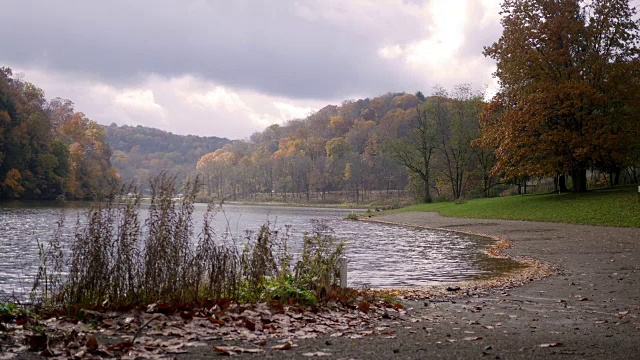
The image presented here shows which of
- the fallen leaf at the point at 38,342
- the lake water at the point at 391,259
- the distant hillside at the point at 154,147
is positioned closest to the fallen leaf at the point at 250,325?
the fallen leaf at the point at 38,342

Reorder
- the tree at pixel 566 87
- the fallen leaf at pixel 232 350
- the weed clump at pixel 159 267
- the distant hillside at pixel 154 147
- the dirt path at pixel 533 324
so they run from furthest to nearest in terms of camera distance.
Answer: the distant hillside at pixel 154 147, the tree at pixel 566 87, the weed clump at pixel 159 267, the dirt path at pixel 533 324, the fallen leaf at pixel 232 350

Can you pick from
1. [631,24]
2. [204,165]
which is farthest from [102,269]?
[204,165]

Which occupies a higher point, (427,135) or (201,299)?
(427,135)

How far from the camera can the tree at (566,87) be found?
33.2 meters

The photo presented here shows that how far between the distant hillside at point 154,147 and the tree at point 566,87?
404 ft

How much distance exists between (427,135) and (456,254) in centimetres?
4450

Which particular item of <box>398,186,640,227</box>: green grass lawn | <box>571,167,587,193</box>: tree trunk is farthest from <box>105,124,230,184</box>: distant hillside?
<box>571,167,587,193</box>: tree trunk

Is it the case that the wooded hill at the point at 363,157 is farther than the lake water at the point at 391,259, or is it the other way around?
the wooded hill at the point at 363,157

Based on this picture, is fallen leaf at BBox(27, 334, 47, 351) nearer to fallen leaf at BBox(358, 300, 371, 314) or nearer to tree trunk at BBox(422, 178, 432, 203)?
fallen leaf at BBox(358, 300, 371, 314)

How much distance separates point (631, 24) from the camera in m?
36.1

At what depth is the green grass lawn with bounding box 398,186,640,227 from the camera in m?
26.5

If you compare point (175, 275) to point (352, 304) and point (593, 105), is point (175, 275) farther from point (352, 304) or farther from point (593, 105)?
point (593, 105)

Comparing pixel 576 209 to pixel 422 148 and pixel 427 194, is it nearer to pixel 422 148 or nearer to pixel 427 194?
pixel 427 194

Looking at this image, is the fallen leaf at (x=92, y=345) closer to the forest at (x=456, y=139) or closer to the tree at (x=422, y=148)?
the forest at (x=456, y=139)
